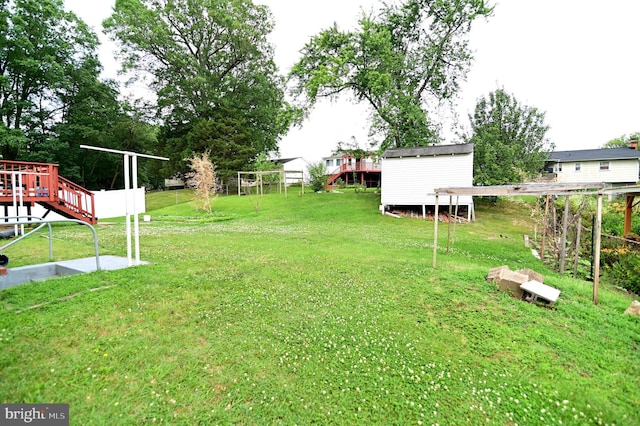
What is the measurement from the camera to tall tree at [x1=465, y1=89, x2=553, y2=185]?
19.4 metres

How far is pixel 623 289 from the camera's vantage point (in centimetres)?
725

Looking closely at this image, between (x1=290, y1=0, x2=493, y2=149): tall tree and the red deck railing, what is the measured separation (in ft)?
47.9

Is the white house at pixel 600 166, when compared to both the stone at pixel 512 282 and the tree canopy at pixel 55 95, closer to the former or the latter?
the stone at pixel 512 282

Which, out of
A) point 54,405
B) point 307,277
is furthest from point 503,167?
point 54,405

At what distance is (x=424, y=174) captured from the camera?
17.8 meters

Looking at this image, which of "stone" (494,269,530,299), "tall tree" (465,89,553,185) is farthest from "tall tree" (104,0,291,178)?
"stone" (494,269,530,299)

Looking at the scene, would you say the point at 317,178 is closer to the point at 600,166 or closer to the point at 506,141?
the point at 506,141

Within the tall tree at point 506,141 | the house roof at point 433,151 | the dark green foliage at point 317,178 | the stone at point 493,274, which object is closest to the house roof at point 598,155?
the tall tree at point 506,141

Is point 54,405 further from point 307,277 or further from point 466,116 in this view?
point 466,116

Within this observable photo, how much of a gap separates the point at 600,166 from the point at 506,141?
18450mm

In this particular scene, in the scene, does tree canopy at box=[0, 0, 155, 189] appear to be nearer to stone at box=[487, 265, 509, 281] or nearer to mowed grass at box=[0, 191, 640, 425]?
mowed grass at box=[0, 191, 640, 425]

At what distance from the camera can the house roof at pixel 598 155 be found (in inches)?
1144

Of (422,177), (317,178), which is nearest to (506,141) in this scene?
(422,177)

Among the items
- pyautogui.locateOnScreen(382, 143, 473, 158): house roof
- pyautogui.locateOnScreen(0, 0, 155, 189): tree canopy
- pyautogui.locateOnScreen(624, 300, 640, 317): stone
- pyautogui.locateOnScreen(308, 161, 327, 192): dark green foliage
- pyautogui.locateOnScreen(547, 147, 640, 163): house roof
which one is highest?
pyautogui.locateOnScreen(0, 0, 155, 189): tree canopy
